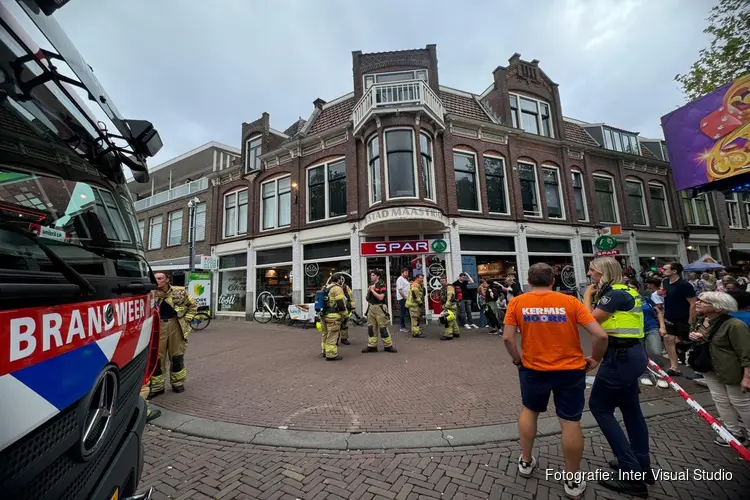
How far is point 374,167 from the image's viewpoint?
12.2m

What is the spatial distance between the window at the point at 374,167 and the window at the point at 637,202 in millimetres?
14499

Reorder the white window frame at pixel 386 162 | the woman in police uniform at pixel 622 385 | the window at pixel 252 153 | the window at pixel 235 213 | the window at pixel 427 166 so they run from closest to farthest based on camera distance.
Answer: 1. the woman in police uniform at pixel 622 385
2. the white window frame at pixel 386 162
3. the window at pixel 427 166
4. the window at pixel 252 153
5. the window at pixel 235 213

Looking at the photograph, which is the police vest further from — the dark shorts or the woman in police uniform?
the dark shorts

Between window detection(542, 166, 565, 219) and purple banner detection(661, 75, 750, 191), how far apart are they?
524cm

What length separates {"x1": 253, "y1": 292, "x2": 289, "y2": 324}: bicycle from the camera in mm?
13131

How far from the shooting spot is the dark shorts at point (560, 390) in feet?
7.68

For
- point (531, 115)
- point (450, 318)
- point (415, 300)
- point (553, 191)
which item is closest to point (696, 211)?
point (553, 191)

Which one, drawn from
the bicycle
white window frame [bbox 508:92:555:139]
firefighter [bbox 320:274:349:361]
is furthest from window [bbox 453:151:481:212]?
the bicycle

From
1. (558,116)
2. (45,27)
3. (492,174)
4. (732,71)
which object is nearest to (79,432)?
(45,27)

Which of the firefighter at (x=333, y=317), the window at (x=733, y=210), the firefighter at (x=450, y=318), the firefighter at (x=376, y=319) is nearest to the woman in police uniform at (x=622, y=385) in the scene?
the firefighter at (x=333, y=317)

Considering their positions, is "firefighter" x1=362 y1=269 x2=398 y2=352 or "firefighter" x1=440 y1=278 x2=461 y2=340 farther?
"firefighter" x1=440 y1=278 x2=461 y2=340

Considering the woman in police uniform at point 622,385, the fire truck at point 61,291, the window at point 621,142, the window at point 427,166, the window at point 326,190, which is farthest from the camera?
the window at point 621,142

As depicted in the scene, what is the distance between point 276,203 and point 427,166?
7.48 metres

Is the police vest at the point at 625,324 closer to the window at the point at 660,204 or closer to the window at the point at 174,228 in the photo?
the window at the point at 660,204
